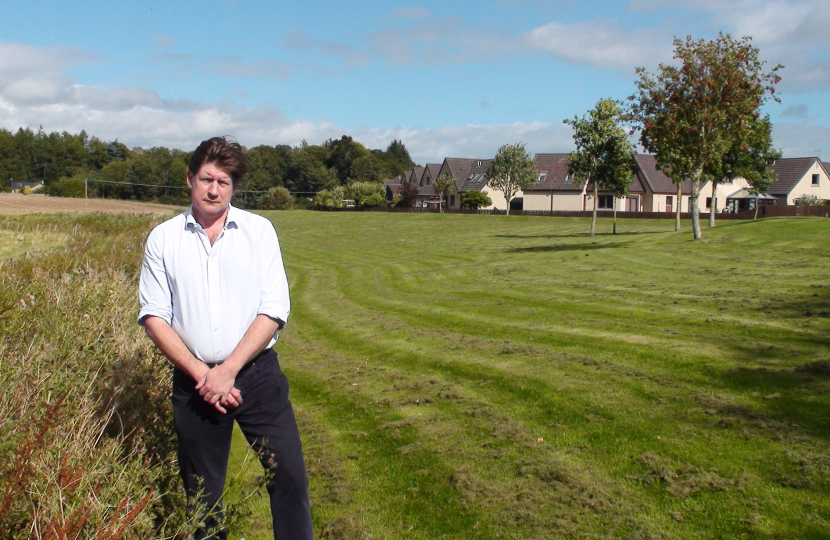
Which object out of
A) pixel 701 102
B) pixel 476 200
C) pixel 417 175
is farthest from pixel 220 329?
pixel 417 175

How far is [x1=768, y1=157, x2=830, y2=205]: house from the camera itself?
67.0 meters

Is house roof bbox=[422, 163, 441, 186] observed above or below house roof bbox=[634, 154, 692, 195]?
above

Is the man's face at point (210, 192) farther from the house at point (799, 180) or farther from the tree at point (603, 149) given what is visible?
the house at point (799, 180)

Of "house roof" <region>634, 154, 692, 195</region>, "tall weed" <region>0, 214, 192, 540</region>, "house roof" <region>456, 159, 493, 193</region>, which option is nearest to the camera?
"tall weed" <region>0, 214, 192, 540</region>

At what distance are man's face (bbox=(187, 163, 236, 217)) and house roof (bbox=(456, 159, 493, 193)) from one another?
271ft

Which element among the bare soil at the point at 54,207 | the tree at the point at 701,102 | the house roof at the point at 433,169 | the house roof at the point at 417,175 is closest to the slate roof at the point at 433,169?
the house roof at the point at 433,169

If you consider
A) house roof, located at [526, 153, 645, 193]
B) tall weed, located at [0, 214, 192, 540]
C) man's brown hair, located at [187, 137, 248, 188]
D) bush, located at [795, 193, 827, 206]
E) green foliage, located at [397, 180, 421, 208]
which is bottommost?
tall weed, located at [0, 214, 192, 540]

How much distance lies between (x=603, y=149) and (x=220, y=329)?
34.2 meters

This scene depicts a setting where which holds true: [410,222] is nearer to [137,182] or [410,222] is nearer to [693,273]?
[693,273]

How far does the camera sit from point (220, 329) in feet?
11.4

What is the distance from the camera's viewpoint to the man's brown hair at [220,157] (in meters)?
3.60

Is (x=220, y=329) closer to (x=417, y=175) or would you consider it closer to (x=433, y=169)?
(x=433, y=169)

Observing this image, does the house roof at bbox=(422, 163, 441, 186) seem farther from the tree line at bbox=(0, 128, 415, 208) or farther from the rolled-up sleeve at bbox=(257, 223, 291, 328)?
the rolled-up sleeve at bbox=(257, 223, 291, 328)

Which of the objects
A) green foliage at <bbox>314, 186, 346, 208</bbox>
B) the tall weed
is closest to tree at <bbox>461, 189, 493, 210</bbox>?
green foliage at <bbox>314, 186, 346, 208</bbox>
